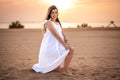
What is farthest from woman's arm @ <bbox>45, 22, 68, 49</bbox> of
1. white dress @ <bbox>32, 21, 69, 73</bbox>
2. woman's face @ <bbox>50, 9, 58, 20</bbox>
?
woman's face @ <bbox>50, 9, 58, 20</bbox>

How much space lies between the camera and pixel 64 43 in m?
8.94

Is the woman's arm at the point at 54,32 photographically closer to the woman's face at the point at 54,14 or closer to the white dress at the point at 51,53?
the white dress at the point at 51,53

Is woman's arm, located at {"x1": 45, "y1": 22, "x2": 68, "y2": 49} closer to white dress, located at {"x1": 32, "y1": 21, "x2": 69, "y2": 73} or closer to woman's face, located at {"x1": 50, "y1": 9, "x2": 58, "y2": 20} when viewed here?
white dress, located at {"x1": 32, "y1": 21, "x2": 69, "y2": 73}

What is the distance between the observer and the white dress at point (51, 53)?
8938 millimetres

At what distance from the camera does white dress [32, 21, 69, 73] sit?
8.94 meters

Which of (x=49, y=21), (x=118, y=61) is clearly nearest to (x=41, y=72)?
(x=49, y=21)

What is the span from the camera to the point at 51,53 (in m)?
9.03

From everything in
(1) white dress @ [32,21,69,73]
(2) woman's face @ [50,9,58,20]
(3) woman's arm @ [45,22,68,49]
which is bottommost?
(1) white dress @ [32,21,69,73]

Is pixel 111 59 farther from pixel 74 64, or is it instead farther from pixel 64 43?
pixel 64 43

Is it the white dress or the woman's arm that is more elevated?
the woman's arm

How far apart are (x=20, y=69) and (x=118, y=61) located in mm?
3218

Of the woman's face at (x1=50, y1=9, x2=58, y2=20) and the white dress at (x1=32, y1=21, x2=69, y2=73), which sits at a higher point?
the woman's face at (x1=50, y1=9, x2=58, y2=20)

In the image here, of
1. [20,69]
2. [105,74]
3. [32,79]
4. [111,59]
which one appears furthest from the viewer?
[111,59]

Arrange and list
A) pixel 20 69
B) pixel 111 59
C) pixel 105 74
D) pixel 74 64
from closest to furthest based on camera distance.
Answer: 1. pixel 105 74
2. pixel 20 69
3. pixel 74 64
4. pixel 111 59
